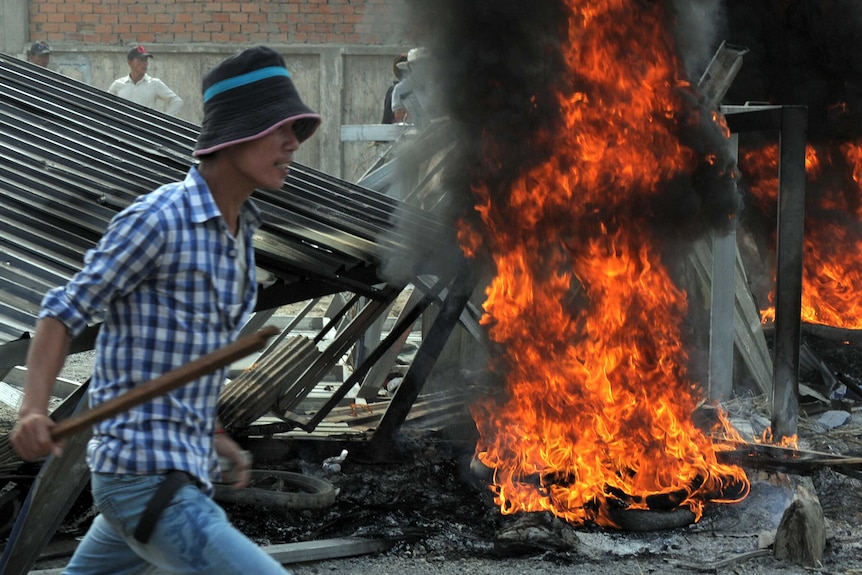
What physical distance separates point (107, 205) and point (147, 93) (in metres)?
9.73

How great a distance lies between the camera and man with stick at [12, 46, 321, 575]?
2.66 metres

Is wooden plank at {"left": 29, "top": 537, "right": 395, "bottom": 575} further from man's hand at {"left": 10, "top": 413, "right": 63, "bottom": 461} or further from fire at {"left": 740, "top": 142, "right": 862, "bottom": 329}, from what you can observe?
fire at {"left": 740, "top": 142, "right": 862, "bottom": 329}

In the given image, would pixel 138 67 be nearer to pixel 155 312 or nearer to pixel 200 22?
pixel 200 22

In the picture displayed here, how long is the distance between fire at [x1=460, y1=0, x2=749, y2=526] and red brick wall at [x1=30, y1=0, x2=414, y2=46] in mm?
11056

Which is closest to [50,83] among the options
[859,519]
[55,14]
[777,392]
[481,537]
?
[481,537]

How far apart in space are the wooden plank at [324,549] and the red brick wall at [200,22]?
13373mm

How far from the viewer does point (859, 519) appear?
6.72m

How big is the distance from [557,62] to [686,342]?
2327 millimetres

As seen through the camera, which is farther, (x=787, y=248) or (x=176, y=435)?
(x=787, y=248)

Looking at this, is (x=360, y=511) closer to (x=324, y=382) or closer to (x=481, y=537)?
(x=481, y=537)

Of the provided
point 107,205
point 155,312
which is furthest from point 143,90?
point 155,312

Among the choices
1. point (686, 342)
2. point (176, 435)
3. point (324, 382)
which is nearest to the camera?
point (176, 435)

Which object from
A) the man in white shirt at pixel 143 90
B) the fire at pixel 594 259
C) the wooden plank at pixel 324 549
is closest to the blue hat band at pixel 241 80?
the wooden plank at pixel 324 549

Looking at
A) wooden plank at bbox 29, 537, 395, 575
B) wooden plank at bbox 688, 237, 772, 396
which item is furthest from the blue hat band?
wooden plank at bbox 688, 237, 772, 396
